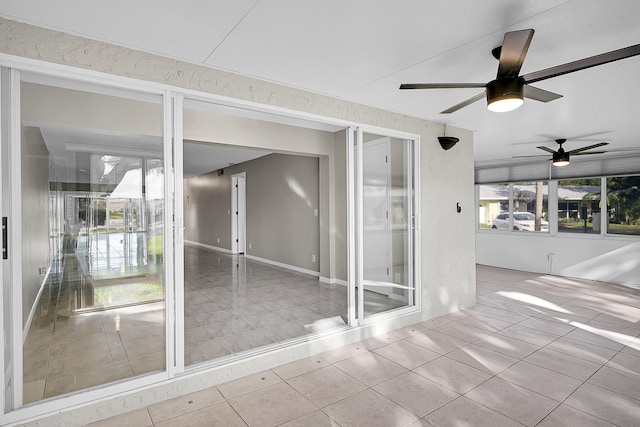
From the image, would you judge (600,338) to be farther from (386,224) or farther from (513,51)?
(513,51)

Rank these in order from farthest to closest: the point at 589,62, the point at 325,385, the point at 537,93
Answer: the point at 325,385 → the point at 537,93 → the point at 589,62

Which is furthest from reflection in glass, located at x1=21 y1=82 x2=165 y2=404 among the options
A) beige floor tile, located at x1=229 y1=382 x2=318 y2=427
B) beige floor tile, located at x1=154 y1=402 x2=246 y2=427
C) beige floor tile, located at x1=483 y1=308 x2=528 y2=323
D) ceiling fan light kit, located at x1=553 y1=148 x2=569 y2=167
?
ceiling fan light kit, located at x1=553 y1=148 x2=569 y2=167

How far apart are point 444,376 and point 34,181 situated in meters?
3.27

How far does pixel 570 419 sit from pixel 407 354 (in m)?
1.29

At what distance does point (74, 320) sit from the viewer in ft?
8.47

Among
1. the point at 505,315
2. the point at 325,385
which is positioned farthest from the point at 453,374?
the point at 505,315

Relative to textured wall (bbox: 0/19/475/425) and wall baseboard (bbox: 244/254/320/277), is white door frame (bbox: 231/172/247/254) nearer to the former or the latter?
wall baseboard (bbox: 244/254/320/277)

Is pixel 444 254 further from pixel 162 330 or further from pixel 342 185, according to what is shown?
pixel 162 330

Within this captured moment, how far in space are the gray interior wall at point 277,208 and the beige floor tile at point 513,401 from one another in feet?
13.8

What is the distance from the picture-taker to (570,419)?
223cm

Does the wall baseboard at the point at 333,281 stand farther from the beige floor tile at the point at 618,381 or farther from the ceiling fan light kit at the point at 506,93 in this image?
the ceiling fan light kit at the point at 506,93

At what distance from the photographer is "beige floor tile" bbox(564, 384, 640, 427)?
7.34 feet

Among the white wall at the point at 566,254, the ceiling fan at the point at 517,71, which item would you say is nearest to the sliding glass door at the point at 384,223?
the ceiling fan at the point at 517,71

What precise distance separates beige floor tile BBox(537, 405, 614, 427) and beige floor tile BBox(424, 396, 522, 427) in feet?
0.75
